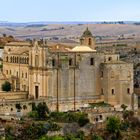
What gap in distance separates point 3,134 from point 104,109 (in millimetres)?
10304

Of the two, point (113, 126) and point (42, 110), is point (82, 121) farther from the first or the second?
point (42, 110)

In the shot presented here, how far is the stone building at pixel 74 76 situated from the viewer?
207 feet

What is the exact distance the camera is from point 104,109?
2466 inches

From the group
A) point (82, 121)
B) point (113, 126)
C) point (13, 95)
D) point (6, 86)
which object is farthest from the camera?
point (6, 86)

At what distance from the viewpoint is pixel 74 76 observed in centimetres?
6425

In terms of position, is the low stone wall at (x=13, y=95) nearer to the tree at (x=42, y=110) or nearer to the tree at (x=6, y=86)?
the tree at (x=6, y=86)

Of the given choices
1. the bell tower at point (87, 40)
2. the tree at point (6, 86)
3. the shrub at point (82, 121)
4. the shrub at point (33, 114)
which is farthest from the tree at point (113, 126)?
the tree at point (6, 86)

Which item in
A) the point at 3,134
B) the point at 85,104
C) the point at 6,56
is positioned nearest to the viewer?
the point at 3,134

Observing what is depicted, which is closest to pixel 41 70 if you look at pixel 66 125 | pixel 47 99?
pixel 47 99

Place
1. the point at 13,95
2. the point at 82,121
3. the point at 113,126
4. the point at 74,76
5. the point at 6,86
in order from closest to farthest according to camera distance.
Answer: the point at 113,126
the point at 82,121
the point at 74,76
the point at 13,95
the point at 6,86

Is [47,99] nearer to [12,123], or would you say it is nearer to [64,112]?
[64,112]

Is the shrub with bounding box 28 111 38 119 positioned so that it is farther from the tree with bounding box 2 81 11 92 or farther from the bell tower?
the bell tower

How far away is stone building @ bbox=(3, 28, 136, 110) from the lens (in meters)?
63.2

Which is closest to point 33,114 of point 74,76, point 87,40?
point 74,76
